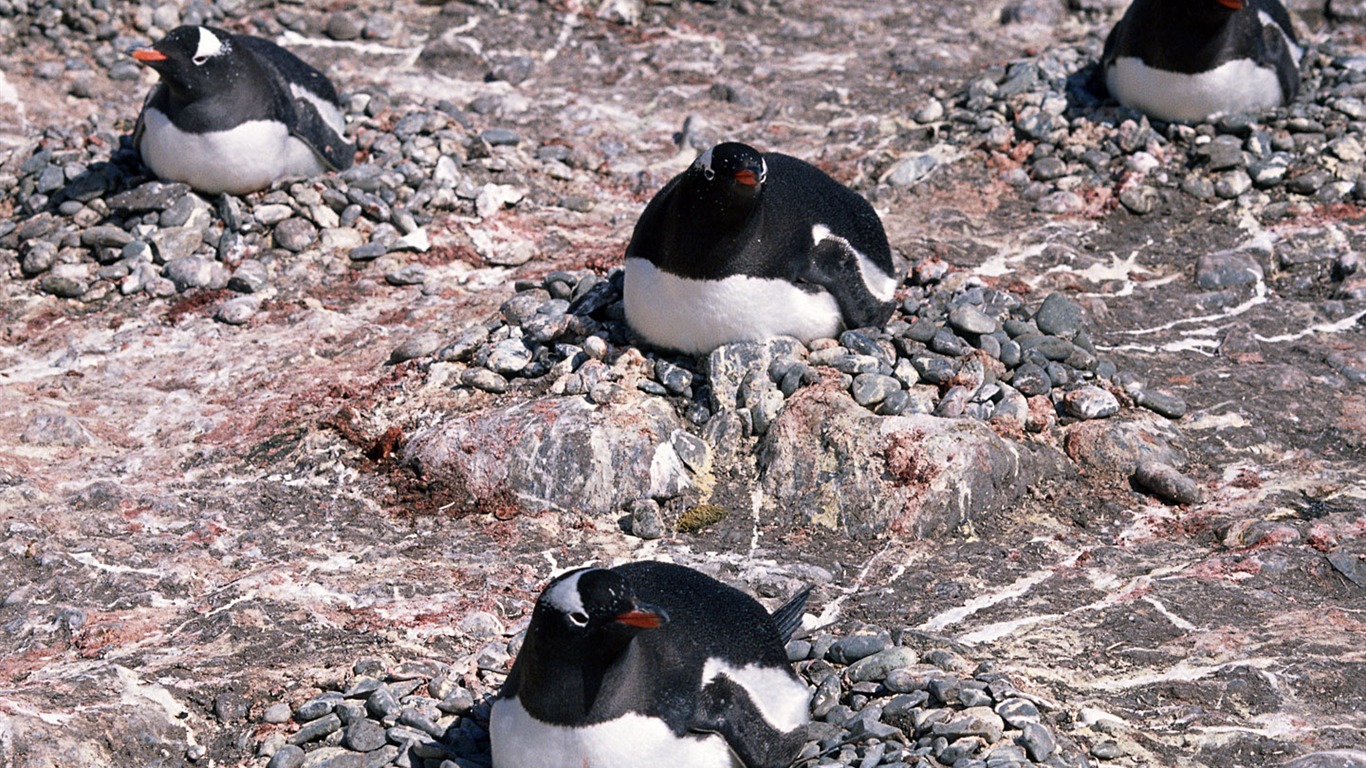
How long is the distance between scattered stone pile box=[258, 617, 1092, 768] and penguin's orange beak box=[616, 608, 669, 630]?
Answer: 938 mm

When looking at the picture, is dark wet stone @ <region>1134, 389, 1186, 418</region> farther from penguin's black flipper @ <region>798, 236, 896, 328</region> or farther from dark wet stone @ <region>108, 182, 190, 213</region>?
dark wet stone @ <region>108, 182, 190, 213</region>

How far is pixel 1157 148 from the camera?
10.5m

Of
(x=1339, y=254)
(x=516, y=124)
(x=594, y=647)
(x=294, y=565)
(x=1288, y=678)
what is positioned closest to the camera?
(x=594, y=647)

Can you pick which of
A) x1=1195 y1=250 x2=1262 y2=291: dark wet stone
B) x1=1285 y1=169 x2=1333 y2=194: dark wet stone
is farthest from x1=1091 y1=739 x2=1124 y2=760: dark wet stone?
x1=1285 y1=169 x2=1333 y2=194: dark wet stone

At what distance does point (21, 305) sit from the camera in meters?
9.54

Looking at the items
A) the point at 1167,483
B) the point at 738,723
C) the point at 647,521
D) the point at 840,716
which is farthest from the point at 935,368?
the point at 738,723

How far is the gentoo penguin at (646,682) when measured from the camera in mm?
4660

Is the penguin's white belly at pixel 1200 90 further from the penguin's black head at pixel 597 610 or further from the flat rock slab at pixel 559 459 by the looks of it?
the penguin's black head at pixel 597 610

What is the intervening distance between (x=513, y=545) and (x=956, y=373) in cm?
232

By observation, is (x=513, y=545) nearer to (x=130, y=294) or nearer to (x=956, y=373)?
(x=956, y=373)

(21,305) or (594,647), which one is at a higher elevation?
(594,647)

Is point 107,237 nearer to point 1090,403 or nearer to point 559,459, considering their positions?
point 559,459

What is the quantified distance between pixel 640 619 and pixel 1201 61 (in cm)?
754

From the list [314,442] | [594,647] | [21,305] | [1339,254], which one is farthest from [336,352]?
[1339,254]
